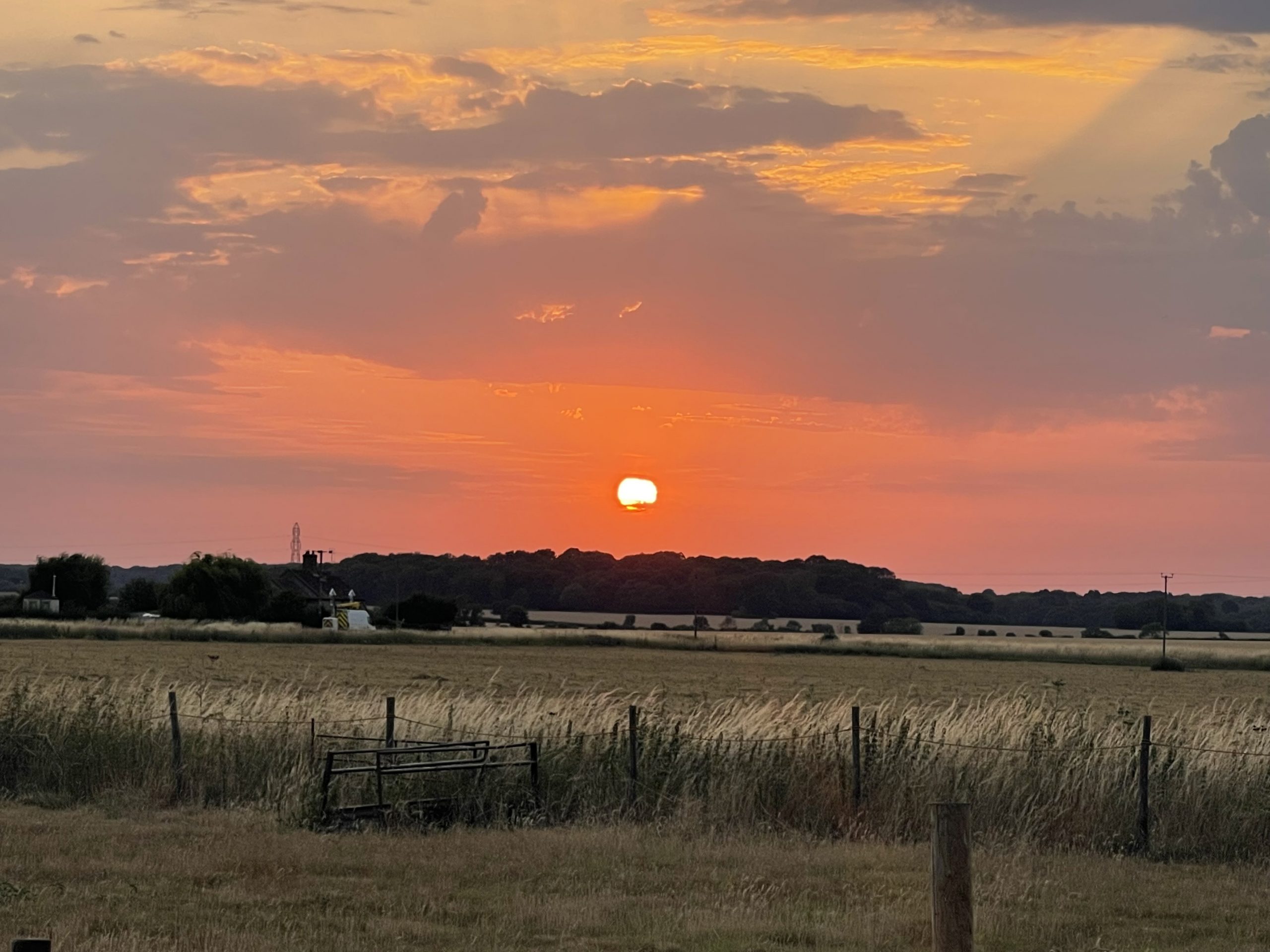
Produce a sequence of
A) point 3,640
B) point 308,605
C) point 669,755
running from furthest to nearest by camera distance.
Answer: point 308,605
point 3,640
point 669,755

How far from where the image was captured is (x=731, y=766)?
1909cm

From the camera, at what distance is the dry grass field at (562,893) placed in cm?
1182

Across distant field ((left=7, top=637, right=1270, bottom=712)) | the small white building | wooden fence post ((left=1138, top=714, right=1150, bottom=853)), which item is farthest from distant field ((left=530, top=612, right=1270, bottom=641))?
wooden fence post ((left=1138, top=714, right=1150, bottom=853))

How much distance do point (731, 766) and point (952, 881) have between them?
502 inches

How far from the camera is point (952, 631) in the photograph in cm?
16325

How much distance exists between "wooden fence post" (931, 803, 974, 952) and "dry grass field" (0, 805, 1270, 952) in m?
5.18

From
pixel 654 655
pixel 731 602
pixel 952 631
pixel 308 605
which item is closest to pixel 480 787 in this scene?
pixel 654 655

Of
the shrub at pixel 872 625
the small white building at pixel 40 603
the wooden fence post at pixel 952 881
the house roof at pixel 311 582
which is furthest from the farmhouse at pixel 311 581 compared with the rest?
the wooden fence post at pixel 952 881

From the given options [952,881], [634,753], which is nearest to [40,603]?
[634,753]

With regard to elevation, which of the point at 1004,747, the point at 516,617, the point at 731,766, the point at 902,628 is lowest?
the point at 731,766

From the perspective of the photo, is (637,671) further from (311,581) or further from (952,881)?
(311,581)

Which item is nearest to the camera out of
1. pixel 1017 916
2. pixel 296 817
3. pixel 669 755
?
pixel 1017 916

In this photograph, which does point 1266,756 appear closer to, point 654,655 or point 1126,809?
point 1126,809

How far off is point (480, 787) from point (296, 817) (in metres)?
2.28
